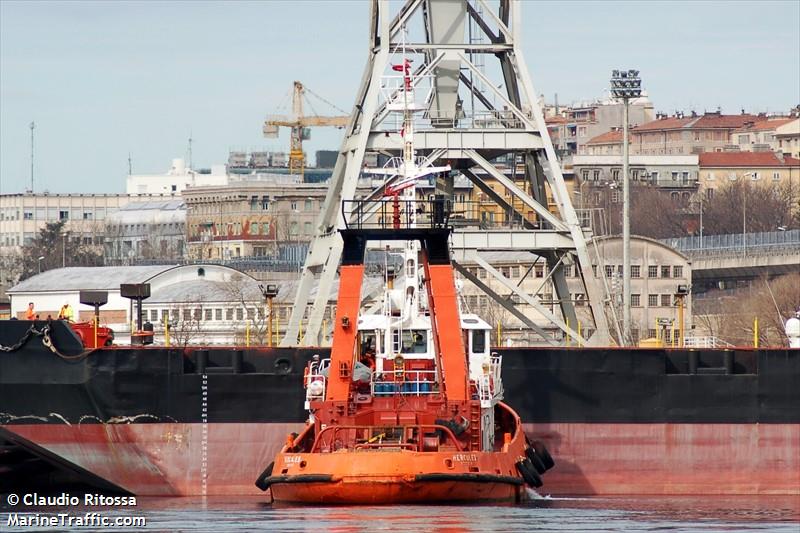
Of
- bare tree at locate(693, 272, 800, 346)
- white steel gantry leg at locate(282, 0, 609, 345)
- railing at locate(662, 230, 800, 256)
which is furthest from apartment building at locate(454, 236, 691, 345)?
white steel gantry leg at locate(282, 0, 609, 345)

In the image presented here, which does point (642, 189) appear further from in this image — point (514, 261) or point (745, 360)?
point (745, 360)

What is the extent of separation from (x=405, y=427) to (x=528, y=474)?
130 inches

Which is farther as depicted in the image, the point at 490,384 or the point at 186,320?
the point at 186,320

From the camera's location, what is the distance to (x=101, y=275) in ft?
402

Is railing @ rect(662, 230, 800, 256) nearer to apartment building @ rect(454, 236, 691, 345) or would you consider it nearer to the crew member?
apartment building @ rect(454, 236, 691, 345)

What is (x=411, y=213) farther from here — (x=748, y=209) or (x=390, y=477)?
(x=748, y=209)

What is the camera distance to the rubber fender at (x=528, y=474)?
50.0 m

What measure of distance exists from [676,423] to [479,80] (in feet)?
31.2

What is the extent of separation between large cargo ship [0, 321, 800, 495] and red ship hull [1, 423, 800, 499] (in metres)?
0.02

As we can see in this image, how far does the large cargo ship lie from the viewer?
181 ft

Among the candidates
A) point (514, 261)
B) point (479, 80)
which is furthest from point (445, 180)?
point (514, 261)

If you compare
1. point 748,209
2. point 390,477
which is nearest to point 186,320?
point 390,477

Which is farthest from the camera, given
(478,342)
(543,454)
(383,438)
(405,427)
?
(543,454)

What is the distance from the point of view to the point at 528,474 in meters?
50.2
